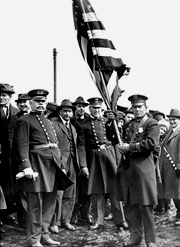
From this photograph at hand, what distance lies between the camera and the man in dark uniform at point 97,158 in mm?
6973

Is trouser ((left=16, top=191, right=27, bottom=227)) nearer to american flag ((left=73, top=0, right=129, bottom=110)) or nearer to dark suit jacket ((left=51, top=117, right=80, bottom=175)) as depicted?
dark suit jacket ((left=51, top=117, right=80, bottom=175))

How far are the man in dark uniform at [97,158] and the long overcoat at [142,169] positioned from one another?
1.18 metres

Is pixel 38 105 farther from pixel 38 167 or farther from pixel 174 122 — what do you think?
pixel 174 122

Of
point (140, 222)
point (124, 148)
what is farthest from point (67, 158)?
point (140, 222)

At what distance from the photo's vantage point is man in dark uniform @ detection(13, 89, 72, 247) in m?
5.36

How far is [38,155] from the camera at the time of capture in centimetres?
559

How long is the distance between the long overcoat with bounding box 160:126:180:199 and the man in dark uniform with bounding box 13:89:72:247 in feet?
9.29

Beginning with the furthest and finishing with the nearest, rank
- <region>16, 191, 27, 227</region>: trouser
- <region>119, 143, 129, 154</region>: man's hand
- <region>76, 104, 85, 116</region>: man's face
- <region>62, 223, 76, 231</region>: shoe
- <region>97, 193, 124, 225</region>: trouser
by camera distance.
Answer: <region>76, 104, 85, 116</region>: man's face < <region>97, 193, 124, 225</region>: trouser < <region>62, 223, 76, 231</region>: shoe < <region>16, 191, 27, 227</region>: trouser < <region>119, 143, 129, 154</region>: man's hand

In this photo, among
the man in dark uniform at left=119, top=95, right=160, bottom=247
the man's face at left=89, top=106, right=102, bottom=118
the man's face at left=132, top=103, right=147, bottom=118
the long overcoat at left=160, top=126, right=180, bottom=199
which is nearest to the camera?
the man in dark uniform at left=119, top=95, right=160, bottom=247

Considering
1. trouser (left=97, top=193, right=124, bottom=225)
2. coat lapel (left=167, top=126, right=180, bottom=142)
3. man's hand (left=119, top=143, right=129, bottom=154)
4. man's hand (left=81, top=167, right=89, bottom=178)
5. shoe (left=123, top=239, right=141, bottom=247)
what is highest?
coat lapel (left=167, top=126, right=180, bottom=142)

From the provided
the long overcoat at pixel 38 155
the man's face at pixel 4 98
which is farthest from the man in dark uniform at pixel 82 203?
the man's face at pixel 4 98

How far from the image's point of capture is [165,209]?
861 cm

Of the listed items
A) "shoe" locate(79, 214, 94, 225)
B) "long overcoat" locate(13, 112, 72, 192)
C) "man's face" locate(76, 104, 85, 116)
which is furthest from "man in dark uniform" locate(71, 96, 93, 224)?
"long overcoat" locate(13, 112, 72, 192)

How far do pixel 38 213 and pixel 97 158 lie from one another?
78.8 inches
